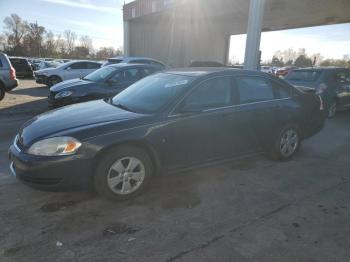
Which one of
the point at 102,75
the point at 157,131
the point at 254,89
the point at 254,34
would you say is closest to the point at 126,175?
the point at 157,131

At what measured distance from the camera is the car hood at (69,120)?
11.2 ft

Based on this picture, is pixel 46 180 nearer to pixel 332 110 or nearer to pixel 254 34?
pixel 332 110

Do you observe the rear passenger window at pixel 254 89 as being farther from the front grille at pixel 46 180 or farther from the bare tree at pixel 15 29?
the bare tree at pixel 15 29

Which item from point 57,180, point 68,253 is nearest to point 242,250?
point 68,253

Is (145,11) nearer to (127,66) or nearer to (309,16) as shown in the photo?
(309,16)

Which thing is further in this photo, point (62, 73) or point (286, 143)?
point (62, 73)

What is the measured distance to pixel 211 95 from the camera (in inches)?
167

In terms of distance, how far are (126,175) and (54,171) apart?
0.80m

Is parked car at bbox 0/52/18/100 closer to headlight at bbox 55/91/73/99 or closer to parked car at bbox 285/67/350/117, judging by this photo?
headlight at bbox 55/91/73/99

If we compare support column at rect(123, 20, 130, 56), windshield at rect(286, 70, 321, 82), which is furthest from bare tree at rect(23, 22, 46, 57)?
windshield at rect(286, 70, 321, 82)

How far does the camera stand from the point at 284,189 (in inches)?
162

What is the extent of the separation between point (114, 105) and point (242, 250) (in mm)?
2624

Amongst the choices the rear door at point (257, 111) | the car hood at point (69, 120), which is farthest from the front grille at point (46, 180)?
the rear door at point (257, 111)

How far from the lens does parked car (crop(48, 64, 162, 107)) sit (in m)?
7.79
